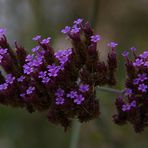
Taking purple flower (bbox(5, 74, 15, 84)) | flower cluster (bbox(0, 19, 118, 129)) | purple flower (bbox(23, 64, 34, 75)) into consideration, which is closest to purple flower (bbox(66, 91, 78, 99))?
flower cluster (bbox(0, 19, 118, 129))

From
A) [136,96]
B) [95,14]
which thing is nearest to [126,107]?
[136,96]

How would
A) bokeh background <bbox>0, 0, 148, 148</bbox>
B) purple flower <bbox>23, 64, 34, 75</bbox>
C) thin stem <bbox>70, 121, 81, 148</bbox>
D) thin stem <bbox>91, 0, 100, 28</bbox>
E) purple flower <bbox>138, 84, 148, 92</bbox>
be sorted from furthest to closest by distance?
1. bokeh background <bbox>0, 0, 148, 148</bbox>
2. thin stem <bbox>91, 0, 100, 28</bbox>
3. thin stem <bbox>70, 121, 81, 148</bbox>
4. purple flower <bbox>23, 64, 34, 75</bbox>
5. purple flower <bbox>138, 84, 148, 92</bbox>

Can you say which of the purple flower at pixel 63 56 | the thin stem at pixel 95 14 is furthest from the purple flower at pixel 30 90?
the thin stem at pixel 95 14

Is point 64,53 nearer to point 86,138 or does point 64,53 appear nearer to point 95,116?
point 95,116

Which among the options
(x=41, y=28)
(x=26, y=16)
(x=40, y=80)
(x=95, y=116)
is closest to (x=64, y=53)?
(x=40, y=80)

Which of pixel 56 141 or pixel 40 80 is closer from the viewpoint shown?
pixel 40 80

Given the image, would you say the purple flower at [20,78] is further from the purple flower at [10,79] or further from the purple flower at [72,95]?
the purple flower at [72,95]

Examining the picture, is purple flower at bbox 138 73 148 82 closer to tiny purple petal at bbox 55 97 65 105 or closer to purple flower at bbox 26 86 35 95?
tiny purple petal at bbox 55 97 65 105
